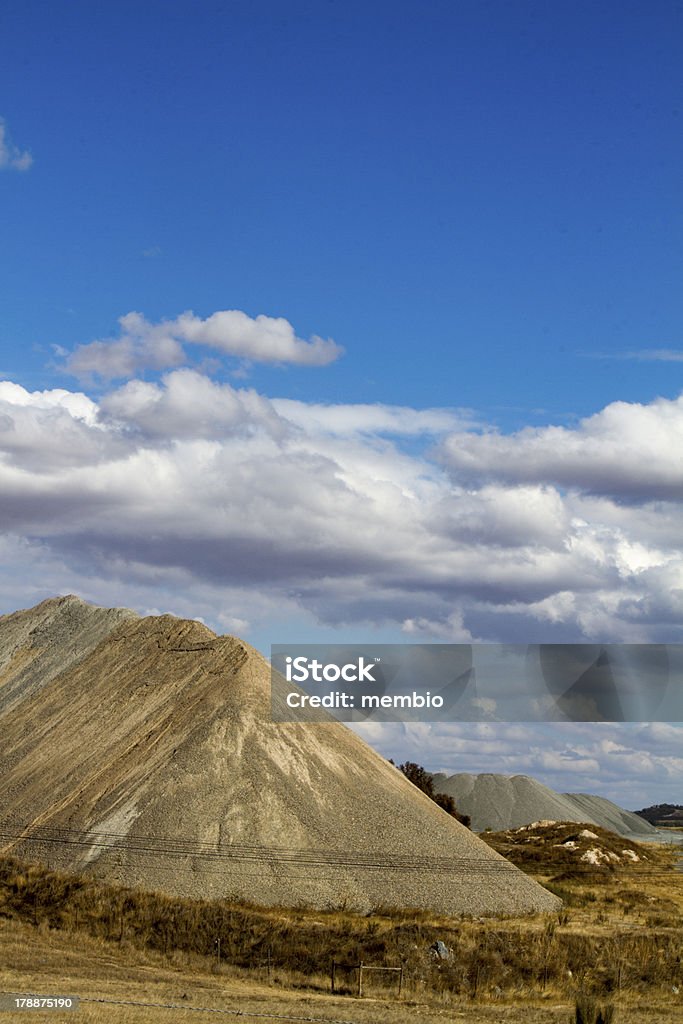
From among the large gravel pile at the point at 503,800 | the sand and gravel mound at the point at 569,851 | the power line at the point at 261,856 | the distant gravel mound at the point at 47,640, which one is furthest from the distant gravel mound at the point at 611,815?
the power line at the point at 261,856

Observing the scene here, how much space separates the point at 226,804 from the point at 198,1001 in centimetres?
2484

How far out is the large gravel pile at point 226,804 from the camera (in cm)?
5716

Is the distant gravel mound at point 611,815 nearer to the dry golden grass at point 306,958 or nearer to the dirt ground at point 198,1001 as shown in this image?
the dry golden grass at point 306,958

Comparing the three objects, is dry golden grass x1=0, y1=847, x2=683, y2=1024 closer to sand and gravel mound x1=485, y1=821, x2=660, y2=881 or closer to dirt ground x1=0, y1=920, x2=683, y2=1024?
dirt ground x1=0, y1=920, x2=683, y2=1024

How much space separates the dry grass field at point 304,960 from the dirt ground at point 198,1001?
0.08 m

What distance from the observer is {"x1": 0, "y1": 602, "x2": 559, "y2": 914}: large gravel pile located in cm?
5716

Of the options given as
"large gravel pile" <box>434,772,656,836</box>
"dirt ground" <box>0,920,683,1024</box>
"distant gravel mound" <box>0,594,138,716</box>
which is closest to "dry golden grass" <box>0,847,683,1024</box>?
"dirt ground" <box>0,920,683,1024</box>

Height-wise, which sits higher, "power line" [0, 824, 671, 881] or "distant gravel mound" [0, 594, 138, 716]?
"distant gravel mound" [0, 594, 138, 716]

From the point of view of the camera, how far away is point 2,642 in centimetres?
10206

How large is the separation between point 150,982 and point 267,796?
73.3 ft

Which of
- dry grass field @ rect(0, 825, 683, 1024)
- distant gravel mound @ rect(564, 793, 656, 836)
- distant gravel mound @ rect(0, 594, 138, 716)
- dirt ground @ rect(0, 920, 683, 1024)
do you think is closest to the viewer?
dirt ground @ rect(0, 920, 683, 1024)

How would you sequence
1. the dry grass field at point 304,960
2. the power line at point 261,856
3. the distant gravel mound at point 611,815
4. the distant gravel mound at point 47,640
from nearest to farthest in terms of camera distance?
the dry grass field at point 304,960 < the power line at point 261,856 < the distant gravel mound at point 47,640 < the distant gravel mound at point 611,815

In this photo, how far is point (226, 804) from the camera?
6178cm

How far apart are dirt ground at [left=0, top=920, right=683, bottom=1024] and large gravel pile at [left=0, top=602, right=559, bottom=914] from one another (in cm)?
1181
